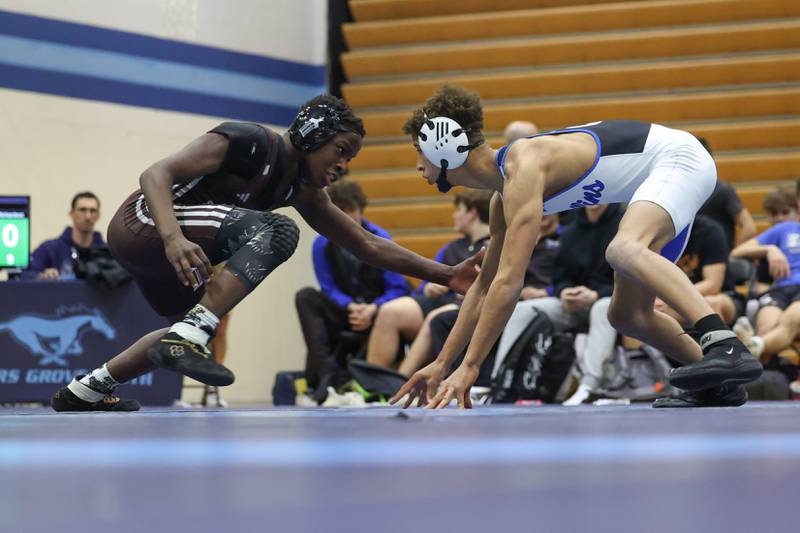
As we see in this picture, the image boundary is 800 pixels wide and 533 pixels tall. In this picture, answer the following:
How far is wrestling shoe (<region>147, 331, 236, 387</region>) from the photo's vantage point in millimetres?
2783

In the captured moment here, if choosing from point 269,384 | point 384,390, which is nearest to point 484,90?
point 269,384

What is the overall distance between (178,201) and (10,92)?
17.0 ft

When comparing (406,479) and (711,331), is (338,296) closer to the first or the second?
(711,331)

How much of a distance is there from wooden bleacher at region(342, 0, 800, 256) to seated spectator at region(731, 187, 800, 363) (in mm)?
1611

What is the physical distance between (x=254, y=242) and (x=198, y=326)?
0.92 ft

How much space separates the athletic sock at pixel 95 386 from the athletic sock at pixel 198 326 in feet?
1.93

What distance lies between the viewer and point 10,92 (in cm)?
807

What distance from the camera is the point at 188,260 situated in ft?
9.74

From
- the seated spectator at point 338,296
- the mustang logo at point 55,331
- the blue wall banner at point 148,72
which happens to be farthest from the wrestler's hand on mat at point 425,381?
the blue wall banner at point 148,72

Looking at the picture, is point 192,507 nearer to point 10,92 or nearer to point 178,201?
point 178,201

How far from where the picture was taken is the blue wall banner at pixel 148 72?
8.16 metres

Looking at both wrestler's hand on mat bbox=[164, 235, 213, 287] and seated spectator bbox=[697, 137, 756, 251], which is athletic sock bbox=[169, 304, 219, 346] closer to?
wrestler's hand on mat bbox=[164, 235, 213, 287]

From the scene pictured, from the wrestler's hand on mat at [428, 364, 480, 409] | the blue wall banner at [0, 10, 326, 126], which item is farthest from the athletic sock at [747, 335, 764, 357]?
the blue wall banner at [0, 10, 326, 126]

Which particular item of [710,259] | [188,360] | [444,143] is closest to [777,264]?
[710,259]
